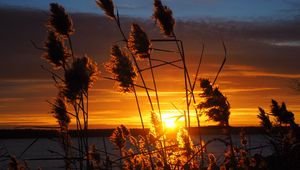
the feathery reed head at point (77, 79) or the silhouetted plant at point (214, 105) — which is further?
the silhouetted plant at point (214, 105)

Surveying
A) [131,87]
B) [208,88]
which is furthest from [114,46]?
[208,88]

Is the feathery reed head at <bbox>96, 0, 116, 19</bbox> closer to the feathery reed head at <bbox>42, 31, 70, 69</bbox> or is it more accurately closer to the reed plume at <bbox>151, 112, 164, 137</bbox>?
the feathery reed head at <bbox>42, 31, 70, 69</bbox>

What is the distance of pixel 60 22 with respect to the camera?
5.49 metres

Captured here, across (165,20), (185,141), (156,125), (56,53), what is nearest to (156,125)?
(156,125)

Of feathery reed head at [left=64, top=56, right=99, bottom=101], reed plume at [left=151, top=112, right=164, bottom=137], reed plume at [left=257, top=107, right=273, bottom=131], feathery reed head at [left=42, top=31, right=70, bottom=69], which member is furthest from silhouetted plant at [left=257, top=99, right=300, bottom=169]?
feathery reed head at [left=42, top=31, right=70, bottom=69]

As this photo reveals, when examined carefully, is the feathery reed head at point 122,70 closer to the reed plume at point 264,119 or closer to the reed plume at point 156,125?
the reed plume at point 156,125

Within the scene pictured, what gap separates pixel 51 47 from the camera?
5.41m

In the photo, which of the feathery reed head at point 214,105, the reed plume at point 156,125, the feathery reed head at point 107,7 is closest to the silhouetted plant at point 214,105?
the feathery reed head at point 214,105

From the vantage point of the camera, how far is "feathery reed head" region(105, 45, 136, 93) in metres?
5.81

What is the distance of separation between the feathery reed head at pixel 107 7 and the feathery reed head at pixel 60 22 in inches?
18.1

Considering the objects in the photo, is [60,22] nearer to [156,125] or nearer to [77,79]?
[77,79]

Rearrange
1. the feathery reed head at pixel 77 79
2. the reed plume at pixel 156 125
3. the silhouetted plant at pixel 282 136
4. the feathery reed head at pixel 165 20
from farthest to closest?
1. the reed plume at pixel 156 125
2. the feathery reed head at pixel 165 20
3. the feathery reed head at pixel 77 79
4. the silhouetted plant at pixel 282 136

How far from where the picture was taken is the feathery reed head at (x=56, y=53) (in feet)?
17.6

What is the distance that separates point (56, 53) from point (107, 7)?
86 cm
